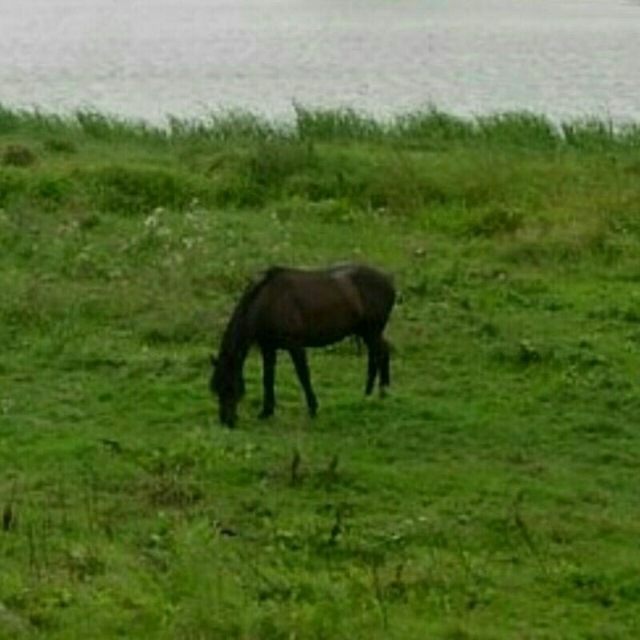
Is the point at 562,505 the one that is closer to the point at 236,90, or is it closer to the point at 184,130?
the point at 184,130

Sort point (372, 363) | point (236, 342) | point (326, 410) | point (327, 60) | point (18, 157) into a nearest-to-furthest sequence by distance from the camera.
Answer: point (236, 342), point (326, 410), point (372, 363), point (18, 157), point (327, 60)

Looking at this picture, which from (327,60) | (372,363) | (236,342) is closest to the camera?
(236,342)

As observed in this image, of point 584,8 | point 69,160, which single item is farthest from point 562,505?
point 584,8

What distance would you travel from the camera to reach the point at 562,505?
7871mm

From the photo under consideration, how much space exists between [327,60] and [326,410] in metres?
35.2

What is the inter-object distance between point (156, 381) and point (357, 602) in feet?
14.2

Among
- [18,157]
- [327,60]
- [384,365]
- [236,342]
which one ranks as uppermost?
[236,342]

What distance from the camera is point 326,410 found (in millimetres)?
9812

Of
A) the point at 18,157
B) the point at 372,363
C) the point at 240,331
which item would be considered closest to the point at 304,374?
the point at 240,331

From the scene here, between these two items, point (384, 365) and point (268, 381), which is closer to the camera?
point (268, 381)

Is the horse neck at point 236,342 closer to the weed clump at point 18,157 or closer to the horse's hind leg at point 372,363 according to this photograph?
the horse's hind leg at point 372,363

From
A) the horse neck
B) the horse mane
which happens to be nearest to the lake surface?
the horse mane

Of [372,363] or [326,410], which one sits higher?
[372,363]

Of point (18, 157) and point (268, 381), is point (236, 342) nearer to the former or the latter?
point (268, 381)
